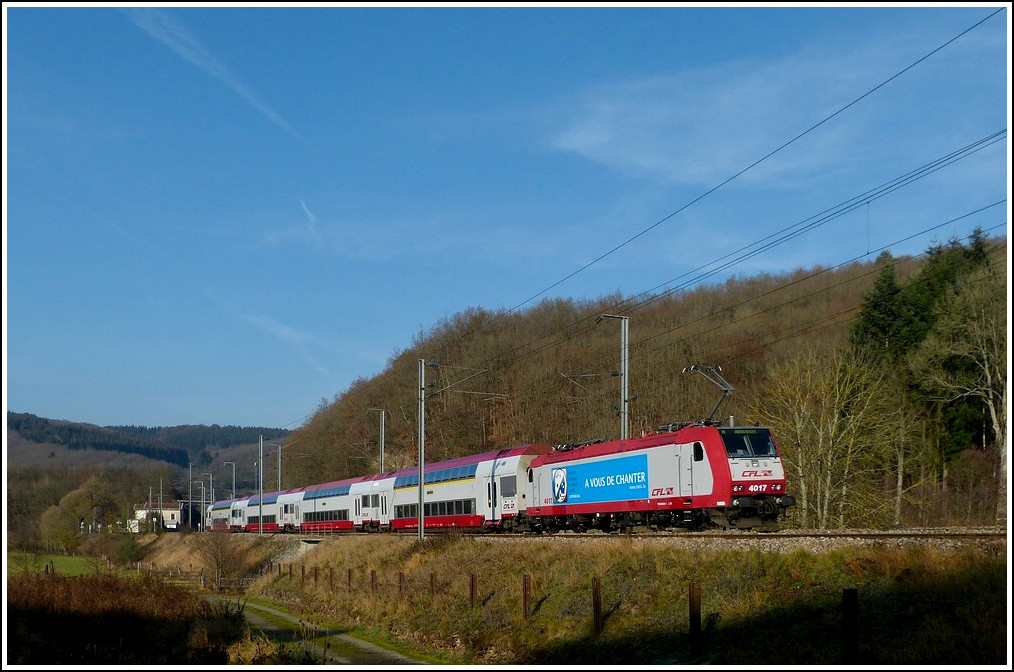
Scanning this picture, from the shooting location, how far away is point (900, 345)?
66500mm

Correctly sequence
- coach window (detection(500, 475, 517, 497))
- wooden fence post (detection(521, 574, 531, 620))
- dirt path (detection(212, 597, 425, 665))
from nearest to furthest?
wooden fence post (detection(521, 574, 531, 620)), dirt path (detection(212, 597, 425, 665)), coach window (detection(500, 475, 517, 497))

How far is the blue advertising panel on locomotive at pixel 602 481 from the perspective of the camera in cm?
3834

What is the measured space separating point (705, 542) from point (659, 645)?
20.4ft

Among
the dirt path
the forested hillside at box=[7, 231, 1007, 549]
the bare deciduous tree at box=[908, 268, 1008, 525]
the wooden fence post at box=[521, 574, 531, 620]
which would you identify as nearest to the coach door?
the forested hillside at box=[7, 231, 1007, 549]

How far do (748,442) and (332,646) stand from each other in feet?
52.6

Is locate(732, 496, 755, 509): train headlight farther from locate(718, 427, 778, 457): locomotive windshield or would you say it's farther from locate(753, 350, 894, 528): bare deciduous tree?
locate(753, 350, 894, 528): bare deciduous tree

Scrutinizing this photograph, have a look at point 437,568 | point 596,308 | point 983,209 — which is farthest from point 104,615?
point 596,308

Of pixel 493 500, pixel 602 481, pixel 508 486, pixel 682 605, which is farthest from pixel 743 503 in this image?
pixel 493 500

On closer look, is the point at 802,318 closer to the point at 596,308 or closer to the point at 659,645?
the point at 596,308

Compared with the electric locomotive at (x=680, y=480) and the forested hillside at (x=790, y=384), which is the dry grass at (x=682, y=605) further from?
the forested hillside at (x=790, y=384)

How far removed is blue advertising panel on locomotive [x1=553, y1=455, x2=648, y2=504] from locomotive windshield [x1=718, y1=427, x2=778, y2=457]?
4357mm

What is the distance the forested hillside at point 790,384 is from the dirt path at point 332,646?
59.7 ft

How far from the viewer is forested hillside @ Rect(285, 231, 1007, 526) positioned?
2045 inches

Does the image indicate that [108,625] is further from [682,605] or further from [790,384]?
[790,384]
